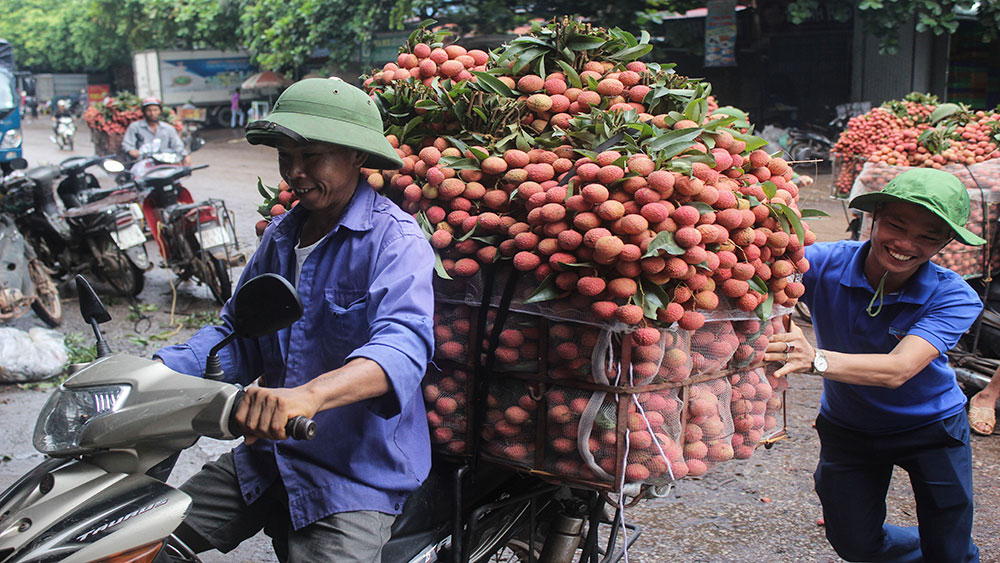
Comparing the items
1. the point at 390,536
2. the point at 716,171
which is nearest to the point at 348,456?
the point at 390,536

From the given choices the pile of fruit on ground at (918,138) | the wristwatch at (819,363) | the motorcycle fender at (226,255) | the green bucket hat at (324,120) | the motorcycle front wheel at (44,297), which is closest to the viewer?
the green bucket hat at (324,120)

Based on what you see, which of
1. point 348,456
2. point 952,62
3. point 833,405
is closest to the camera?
point 348,456

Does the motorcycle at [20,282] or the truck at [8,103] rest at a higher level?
the truck at [8,103]

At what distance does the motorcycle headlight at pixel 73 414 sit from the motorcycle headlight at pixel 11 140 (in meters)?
12.7

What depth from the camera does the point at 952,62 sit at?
1488cm

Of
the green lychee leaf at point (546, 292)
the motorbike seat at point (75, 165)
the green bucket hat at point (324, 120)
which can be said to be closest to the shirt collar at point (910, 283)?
the green lychee leaf at point (546, 292)

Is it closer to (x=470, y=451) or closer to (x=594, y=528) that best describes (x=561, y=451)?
(x=470, y=451)

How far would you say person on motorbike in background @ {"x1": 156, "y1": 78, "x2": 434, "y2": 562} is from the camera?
194 centimetres

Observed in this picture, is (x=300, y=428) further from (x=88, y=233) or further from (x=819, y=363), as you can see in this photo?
(x=88, y=233)

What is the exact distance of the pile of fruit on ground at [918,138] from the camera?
5781 mm

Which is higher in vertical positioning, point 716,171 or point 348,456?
point 716,171

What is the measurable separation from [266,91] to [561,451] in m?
27.2

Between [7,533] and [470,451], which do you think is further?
[470,451]

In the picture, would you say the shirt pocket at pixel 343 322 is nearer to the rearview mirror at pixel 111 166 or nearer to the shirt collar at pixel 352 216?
the shirt collar at pixel 352 216
